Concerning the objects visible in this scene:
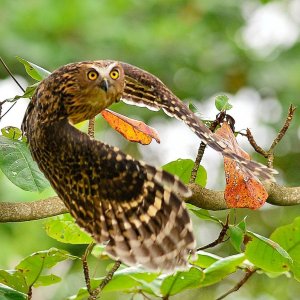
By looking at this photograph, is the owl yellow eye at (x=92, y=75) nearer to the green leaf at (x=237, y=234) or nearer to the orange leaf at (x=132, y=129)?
the orange leaf at (x=132, y=129)

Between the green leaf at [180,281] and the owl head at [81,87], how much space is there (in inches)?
13.9

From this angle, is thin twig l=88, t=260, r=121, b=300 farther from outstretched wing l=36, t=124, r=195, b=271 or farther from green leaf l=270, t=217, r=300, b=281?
green leaf l=270, t=217, r=300, b=281

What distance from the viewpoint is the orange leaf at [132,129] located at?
182 centimetres

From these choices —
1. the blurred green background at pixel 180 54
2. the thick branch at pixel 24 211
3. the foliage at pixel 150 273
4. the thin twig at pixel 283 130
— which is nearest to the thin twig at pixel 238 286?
the foliage at pixel 150 273

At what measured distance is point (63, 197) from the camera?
167cm

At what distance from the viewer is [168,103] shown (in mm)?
1846

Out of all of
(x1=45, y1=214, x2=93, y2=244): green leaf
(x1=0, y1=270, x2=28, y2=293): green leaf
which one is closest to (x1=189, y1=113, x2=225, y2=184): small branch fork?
(x1=45, y1=214, x2=93, y2=244): green leaf

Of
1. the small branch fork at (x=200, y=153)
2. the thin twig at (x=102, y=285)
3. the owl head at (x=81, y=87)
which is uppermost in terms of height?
A: the owl head at (x=81, y=87)

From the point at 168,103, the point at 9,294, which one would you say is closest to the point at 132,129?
the point at 168,103

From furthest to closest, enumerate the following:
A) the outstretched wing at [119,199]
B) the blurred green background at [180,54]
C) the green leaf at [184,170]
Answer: the blurred green background at [180,54] < the green leaf at [184,170] < the outstretched wing at [119,199]

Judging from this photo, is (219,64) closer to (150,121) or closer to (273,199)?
(150,121)

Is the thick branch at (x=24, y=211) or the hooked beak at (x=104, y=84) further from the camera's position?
the hooked beak at (x=104, y=84)

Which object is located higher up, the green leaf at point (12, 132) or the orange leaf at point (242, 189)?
the green leaf at point (12, 132)

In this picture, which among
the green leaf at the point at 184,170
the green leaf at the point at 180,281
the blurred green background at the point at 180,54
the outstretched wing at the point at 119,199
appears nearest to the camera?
the outstretched wing at the point at 119,199
